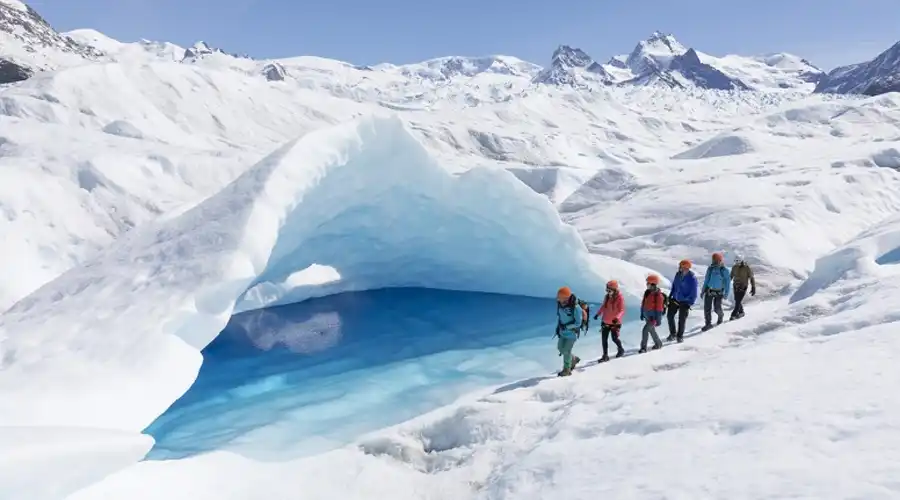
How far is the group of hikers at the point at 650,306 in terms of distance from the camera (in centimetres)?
888

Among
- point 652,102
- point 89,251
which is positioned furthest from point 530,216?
point 652,102

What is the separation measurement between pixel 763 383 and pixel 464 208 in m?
9.06

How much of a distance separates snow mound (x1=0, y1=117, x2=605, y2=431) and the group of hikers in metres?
3.60

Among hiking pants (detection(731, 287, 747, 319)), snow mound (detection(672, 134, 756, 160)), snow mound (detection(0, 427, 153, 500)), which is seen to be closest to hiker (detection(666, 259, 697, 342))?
hiking pants (detection(731, 287, 747, 319))

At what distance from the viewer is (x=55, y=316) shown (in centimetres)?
802

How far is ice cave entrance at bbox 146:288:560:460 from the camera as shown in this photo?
8.88 m

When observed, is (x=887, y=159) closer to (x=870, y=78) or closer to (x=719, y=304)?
(x=719, y=304)

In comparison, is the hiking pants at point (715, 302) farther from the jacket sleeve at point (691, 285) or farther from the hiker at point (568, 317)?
the hiker at point (568, 317)

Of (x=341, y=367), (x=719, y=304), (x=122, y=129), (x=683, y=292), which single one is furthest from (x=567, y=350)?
(x=122, y=129)

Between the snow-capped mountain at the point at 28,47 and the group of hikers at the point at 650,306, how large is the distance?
92685mm

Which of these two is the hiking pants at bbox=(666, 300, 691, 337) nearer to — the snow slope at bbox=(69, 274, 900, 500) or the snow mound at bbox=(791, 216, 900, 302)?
the snow slope at bbox=(69, 274, 900, 500)

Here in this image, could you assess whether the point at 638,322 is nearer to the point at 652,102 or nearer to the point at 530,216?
the point at 530,216

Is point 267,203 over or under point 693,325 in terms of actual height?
over

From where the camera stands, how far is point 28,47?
3750 inches
